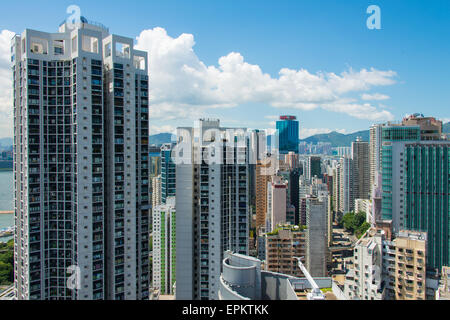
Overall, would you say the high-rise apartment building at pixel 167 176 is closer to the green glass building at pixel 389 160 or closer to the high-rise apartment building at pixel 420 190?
the green glass building at pixel 389 160

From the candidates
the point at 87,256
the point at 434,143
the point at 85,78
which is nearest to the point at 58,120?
the point at 85,78

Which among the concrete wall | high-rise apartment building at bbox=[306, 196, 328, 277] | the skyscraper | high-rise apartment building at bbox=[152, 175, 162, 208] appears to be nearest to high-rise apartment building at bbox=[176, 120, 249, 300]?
the concrete wall

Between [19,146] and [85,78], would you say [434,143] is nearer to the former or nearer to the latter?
[85,78]

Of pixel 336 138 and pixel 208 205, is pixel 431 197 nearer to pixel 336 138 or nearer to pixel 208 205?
pixel 208 205

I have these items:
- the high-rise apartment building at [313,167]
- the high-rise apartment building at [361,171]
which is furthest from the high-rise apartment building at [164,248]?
the high-rise apartment building at [313,167]

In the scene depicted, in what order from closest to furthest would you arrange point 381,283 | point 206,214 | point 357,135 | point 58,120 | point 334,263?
point 381,283
point 58,120
point 206,214
point 334,263
point 357,135

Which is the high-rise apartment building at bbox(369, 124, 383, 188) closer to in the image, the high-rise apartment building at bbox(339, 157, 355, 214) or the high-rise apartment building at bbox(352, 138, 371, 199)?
the high-rise apartment building at bbox(352, 138, 371, 199)

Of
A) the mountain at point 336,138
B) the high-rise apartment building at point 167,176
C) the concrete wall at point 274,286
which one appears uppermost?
the mountain at point 336,138
